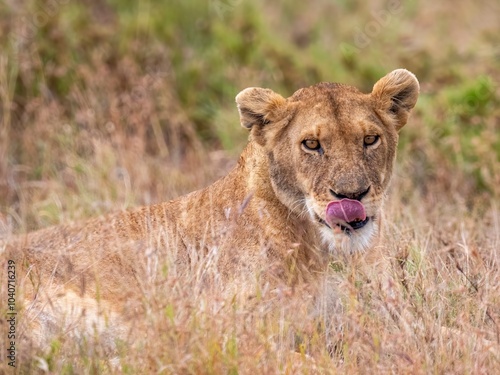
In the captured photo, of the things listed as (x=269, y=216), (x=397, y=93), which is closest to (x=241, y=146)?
(x=397, y=93)

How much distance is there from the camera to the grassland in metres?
4.61

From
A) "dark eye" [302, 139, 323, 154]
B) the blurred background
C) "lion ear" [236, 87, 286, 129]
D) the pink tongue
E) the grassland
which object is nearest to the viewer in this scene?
the grassland

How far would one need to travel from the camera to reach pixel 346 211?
5.32 metres

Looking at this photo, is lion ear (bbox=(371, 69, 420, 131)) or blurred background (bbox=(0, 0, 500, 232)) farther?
blurred background (bbox=(0, 0, 500, 232))

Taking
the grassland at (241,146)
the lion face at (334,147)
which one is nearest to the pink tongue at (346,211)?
the lion face at (334,147)

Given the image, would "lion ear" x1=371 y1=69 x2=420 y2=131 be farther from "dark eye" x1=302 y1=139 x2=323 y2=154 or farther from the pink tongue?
the pink tongue

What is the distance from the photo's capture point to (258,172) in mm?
6000

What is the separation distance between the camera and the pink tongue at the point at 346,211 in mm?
5305

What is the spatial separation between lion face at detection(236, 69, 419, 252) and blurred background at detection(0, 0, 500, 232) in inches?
86.3

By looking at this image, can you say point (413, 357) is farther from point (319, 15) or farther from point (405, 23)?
point (319, 15)

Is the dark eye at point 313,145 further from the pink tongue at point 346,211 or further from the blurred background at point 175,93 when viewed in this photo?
the blurred background at point 175,93

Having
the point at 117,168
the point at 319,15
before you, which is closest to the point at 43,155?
the point at 117,168

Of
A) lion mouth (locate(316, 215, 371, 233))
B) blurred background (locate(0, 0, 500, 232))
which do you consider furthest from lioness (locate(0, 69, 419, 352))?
blurred background (locate(0, 0, 500, 232))

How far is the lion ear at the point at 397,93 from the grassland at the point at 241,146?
2.52 feet
